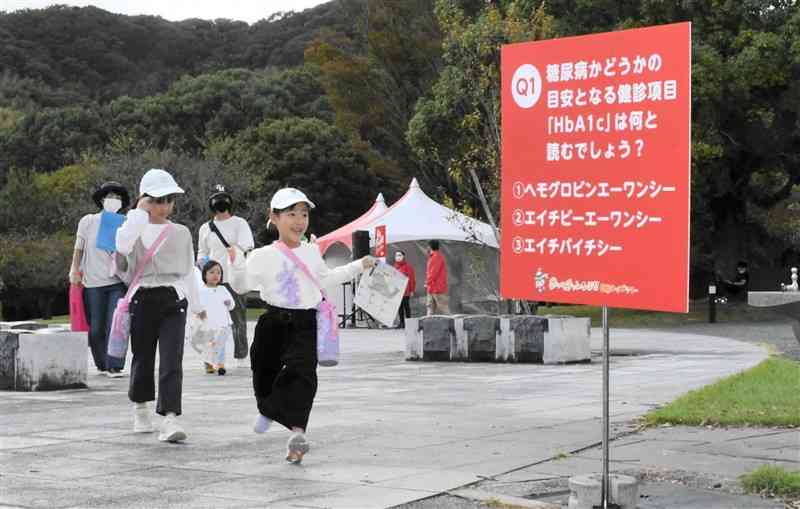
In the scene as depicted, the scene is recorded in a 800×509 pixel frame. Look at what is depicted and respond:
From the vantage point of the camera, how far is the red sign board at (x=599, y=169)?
6016 mm

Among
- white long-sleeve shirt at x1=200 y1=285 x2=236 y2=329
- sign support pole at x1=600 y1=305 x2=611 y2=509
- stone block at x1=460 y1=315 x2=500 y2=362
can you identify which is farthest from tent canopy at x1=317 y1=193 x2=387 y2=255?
sign support pole at x1=600 y1=305 x2=611 y2=509

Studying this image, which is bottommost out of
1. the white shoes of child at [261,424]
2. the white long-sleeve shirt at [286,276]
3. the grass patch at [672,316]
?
the grass patch at [672,316]

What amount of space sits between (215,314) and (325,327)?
21.5 ft

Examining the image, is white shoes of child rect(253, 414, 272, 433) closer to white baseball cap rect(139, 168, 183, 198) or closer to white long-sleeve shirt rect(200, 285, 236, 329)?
white baseball cap rect(139, 168, 183, 198)

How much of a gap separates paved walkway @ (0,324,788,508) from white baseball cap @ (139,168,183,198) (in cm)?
171

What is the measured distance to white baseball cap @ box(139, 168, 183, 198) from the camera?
8.74m

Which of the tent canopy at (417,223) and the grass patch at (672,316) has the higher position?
the tent canopy at (417,223)

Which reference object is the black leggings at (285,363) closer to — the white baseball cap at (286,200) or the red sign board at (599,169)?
the white baseball cap at (286,200)

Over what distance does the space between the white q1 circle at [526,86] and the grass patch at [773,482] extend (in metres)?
2.32

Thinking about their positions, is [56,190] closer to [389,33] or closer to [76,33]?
[389,33]

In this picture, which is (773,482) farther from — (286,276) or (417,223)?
(417,223)

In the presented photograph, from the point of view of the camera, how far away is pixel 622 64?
621 centimetres

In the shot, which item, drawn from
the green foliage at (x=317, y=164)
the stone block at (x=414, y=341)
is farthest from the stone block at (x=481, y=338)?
the green foliage at (x=317, y=164)

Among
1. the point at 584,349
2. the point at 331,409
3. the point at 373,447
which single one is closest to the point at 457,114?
the point at 584,349
